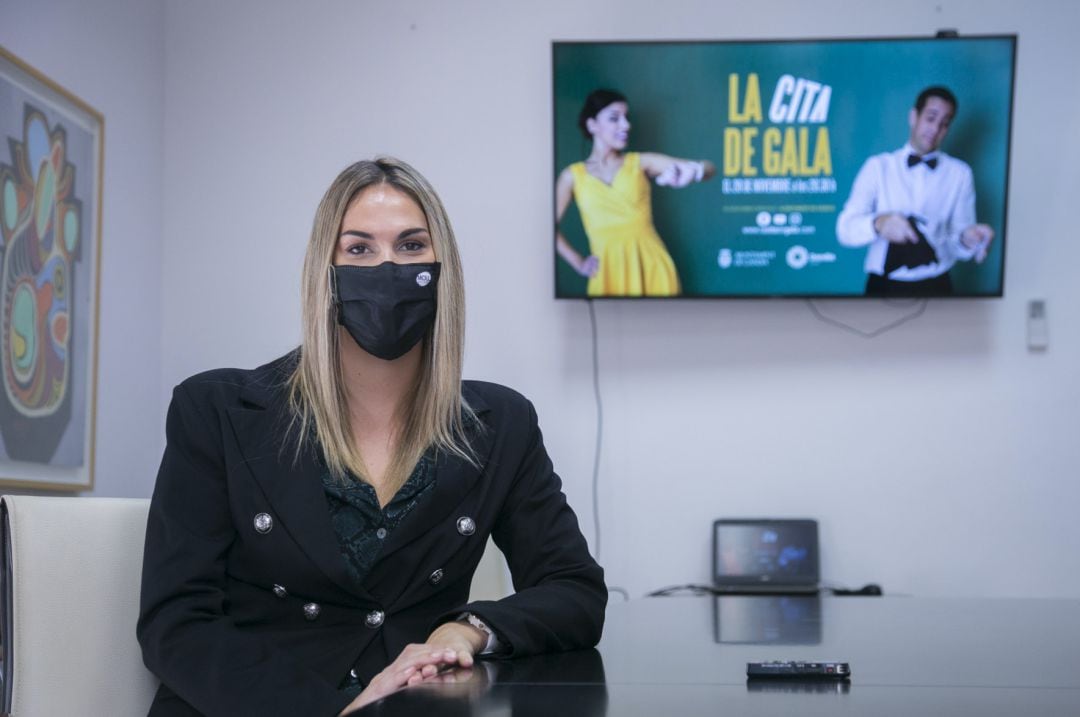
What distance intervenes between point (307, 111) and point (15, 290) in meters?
1.19

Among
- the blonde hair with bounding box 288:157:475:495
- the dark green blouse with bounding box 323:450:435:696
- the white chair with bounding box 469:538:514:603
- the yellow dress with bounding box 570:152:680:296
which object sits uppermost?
the yellow dress with bounding box 570:152:680:296

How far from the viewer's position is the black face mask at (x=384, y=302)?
1799 millimetres

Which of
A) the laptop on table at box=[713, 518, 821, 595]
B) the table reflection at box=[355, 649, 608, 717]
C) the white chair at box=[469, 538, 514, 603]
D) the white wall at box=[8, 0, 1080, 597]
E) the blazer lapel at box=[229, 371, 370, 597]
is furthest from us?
the white wall at box=[8, 0, 1080, 597]

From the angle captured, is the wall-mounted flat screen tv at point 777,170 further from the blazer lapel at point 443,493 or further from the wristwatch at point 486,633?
the wristwatch at point 486,633

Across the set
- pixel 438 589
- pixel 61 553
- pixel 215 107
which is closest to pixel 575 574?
pixel 438 589

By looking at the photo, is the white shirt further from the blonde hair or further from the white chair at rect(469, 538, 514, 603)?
the blonde hair

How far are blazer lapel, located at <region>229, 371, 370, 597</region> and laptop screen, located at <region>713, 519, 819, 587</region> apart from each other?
186 cm

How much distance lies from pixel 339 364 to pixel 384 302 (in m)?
0.14

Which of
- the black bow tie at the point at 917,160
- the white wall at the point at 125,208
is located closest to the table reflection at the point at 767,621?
the black bow tie at the point at 917,160

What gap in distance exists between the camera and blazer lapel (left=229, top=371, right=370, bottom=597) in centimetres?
164

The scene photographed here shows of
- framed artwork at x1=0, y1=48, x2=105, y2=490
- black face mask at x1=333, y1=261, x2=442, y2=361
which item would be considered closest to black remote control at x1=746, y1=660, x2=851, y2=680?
black face mask at x1=333, y1=261, x2=442, y2=361

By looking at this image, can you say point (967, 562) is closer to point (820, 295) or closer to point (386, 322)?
point (820, 295)

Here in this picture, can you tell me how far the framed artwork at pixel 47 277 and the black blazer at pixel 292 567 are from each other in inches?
43.5

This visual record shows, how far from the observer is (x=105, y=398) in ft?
Answer: 10.7
